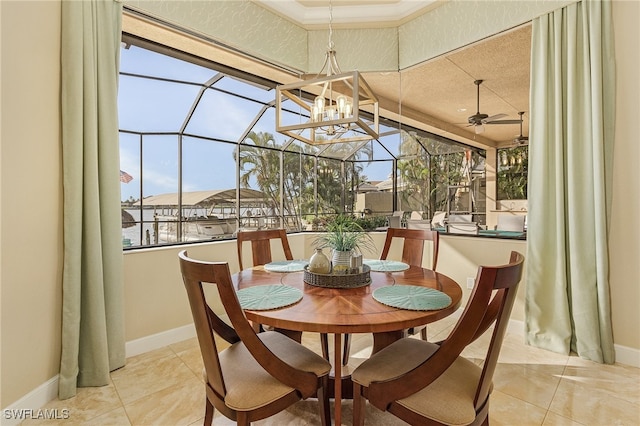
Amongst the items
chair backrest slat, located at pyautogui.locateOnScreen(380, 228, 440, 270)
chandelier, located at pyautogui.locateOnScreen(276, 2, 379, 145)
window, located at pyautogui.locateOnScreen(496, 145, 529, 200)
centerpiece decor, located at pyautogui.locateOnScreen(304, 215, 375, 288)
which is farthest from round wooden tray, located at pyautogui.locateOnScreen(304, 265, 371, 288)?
window, located at pyautogui.locateOnScreen(496, 145, 529, 200)

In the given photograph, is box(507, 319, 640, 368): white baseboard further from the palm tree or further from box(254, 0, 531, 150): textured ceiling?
the palm tree

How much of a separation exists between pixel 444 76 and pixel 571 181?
7.77 feet

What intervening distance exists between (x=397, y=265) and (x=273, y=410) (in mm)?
1321

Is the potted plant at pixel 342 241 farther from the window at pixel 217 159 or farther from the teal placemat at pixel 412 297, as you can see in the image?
the window at pixel 217 159

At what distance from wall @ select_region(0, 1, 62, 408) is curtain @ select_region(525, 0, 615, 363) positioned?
335 centimetres

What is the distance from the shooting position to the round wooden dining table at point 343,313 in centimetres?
124

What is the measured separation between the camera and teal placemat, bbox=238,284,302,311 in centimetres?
142

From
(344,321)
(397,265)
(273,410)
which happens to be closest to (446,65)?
(397,265)

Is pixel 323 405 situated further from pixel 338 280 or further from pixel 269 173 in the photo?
pixel 269 173

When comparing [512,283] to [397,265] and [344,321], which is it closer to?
[344,321]

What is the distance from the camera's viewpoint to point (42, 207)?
1.85 m

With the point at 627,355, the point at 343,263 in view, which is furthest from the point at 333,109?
the point at 627,355

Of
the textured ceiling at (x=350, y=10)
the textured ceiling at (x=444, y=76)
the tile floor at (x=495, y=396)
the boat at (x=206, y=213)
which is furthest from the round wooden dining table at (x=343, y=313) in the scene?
the boat at (x=206, y=213)

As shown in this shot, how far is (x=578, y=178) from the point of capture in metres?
2.37
